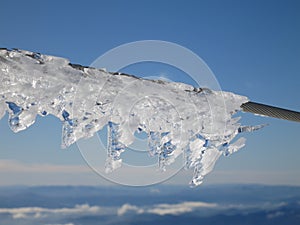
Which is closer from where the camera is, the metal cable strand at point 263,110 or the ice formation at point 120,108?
the ice formation at point 120,108

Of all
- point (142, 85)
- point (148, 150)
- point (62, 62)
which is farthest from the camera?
point (148, 150)

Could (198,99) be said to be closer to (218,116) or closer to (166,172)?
(218,116)

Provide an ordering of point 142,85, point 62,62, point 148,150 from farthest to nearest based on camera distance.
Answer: point 148,150, point 142,85, point 62,62

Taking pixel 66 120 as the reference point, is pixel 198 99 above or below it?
above

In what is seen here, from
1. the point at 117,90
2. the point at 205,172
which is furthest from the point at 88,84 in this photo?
the point at 205,172

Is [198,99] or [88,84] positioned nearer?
[88,84]

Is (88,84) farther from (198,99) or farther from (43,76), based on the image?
(198,99)

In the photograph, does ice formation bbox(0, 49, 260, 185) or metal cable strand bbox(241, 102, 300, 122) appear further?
metal cable strand bbox(241, 102, 300, 122)
